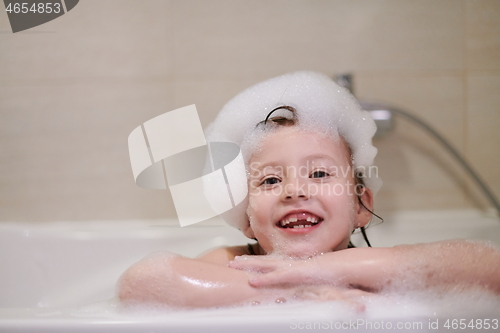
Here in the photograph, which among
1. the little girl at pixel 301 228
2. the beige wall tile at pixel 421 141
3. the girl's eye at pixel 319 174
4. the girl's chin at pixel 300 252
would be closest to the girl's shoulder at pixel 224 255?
the little girl at pixel 301 228

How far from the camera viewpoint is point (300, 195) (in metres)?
0.70

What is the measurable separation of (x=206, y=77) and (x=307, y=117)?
50 centimetres

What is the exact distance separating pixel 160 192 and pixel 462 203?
38.8 inches

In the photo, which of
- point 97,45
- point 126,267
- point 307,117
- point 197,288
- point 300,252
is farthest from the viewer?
point 97,45

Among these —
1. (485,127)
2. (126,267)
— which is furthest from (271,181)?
(485,127)

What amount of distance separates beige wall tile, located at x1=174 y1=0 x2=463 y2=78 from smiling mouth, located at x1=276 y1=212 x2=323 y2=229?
62cm

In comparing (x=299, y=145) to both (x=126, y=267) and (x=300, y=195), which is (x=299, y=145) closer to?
(x=300, y=195)

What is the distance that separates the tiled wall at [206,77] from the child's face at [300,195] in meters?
0.48

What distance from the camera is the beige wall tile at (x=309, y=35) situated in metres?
1.18

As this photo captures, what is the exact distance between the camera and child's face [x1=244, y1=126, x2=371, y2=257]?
2.30 ft

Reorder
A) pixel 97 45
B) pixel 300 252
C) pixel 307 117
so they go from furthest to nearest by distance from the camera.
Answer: pixel 97 45 → pixel 307 117 → pixel 300 252

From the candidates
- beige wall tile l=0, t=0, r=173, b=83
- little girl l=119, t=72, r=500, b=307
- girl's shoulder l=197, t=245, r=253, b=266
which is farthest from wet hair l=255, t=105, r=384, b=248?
beige wall tile l=0, t=0, r=173, b=83

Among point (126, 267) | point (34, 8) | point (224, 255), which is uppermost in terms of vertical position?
point (34, 8)

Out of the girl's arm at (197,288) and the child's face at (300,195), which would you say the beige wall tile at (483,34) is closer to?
the child's face at (300,195)
